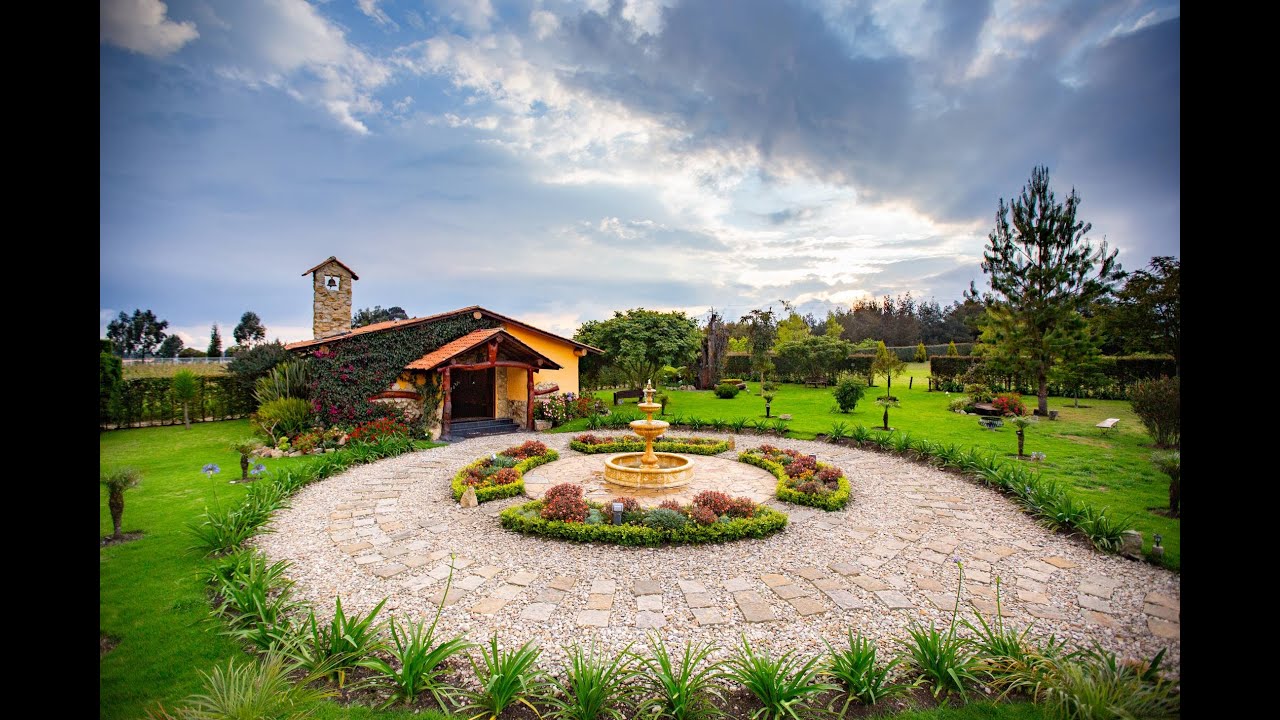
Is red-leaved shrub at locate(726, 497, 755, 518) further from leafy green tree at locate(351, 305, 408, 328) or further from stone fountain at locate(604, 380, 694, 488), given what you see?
leafy green tree at locate(351, 305, 408, 328)

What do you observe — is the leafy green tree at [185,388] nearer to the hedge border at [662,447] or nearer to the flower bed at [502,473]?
the flower bed at [502,473]

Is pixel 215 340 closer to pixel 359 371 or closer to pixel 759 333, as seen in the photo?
pixel 359 371

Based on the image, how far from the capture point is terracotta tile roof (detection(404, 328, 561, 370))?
43.6 ft

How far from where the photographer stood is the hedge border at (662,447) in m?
11.4

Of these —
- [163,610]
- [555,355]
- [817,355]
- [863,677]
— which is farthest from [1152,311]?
[817,355]

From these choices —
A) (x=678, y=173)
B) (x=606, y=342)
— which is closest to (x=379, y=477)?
(x=678, y=173)

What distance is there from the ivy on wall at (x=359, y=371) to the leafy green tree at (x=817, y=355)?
20.1m

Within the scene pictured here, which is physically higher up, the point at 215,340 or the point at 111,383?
the point at 215,340

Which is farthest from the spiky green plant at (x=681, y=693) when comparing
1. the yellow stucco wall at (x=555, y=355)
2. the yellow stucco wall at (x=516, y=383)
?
the yellow stucco wall at (x=555, y=355)

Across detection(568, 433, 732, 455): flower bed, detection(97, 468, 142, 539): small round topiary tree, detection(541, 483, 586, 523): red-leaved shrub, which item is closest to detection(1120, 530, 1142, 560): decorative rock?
detection(541, 483, 586, 523): red-leaved shrub

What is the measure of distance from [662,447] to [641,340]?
11.5 m

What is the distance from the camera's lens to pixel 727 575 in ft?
17.4
